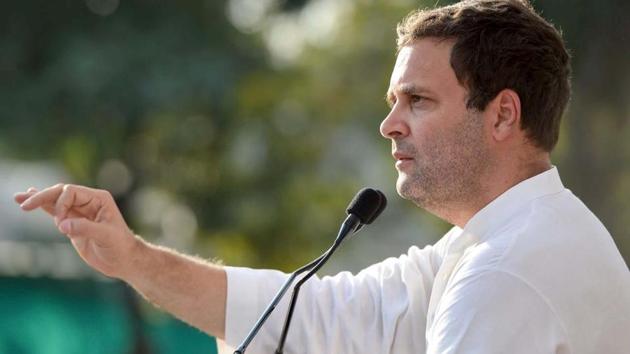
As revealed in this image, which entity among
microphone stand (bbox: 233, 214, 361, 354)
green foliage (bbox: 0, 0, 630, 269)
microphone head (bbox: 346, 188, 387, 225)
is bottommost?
green foliage (bbox: 0, 0, 630, 269)

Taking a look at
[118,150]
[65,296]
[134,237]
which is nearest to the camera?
[134,237]

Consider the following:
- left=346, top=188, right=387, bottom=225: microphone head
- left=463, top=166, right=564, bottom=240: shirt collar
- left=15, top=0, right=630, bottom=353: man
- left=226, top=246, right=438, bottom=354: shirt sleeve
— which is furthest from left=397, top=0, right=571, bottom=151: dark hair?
left=226, top=246, right=438, bottom=354: shirt sleeve

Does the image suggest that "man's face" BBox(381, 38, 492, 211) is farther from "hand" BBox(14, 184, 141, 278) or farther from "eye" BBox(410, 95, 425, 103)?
"hand" BBox(14, 184, 141, 278)

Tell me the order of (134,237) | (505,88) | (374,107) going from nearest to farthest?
1. (505,88)
2. (134,237)
3. (374,107)

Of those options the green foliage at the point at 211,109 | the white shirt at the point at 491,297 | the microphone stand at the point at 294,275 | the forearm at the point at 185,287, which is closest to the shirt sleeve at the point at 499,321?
the white shirt at the point at 491,297

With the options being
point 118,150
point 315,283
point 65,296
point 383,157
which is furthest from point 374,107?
point 315,283

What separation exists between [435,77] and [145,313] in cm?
1000

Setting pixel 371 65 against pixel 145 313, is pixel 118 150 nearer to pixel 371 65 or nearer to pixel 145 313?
pixel 145 313

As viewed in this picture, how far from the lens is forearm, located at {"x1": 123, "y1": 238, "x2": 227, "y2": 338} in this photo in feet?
10.3

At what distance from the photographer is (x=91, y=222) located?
9.43 ft

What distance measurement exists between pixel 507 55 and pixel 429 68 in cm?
18

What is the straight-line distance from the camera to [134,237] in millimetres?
3061

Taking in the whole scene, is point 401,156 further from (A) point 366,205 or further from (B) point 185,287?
(B) point 185,287

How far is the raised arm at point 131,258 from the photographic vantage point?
283cm
